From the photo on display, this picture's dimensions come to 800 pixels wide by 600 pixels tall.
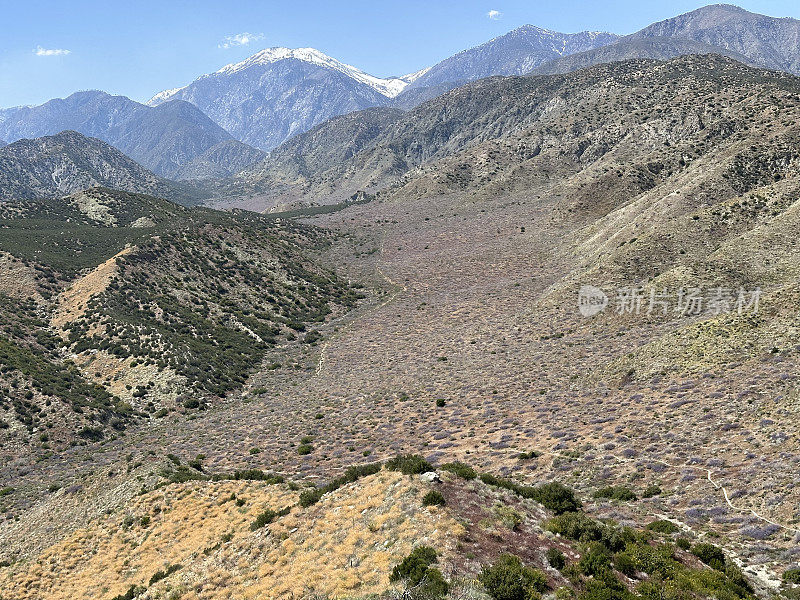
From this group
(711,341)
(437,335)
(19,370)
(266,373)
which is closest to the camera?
(711,341)

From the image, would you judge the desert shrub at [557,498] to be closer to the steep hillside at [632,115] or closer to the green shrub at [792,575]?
the green shrub at [792,575]

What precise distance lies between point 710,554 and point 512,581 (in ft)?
27.2

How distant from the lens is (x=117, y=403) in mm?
49500

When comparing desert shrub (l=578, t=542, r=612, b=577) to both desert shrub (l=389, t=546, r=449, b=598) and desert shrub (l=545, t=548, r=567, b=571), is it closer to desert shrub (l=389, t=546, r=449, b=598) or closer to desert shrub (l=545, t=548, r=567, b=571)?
desert shrub (l=545, t=548, r=567, b=571)

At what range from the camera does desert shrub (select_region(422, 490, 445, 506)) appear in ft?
63.6

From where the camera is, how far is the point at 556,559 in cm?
1678

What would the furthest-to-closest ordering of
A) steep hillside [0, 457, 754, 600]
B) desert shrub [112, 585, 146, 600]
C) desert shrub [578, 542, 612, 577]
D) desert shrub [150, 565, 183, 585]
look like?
desert shrub [150, 565, 183, 585], desert shrub [112, 585, 146, 600], desert shrub [578, 542, 612, 577], steep hillside [0, 457, 754, 600]

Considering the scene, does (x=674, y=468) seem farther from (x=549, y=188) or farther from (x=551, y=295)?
(x=549, y=188)

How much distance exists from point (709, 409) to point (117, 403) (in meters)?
50.4

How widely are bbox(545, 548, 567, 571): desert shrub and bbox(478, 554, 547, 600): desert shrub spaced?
139 centimetres

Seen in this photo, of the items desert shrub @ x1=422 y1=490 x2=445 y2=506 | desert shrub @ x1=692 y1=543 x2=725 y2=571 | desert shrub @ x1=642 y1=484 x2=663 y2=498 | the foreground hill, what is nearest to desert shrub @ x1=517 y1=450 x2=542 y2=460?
desert shrub @ x1=642 y1=484 x2=663 y2=498

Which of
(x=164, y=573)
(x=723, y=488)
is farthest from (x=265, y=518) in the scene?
(x=723, y=488)

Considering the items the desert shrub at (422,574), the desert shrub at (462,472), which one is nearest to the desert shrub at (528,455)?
the desert shrub at (462,472)

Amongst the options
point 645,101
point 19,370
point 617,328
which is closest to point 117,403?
point 19,370
